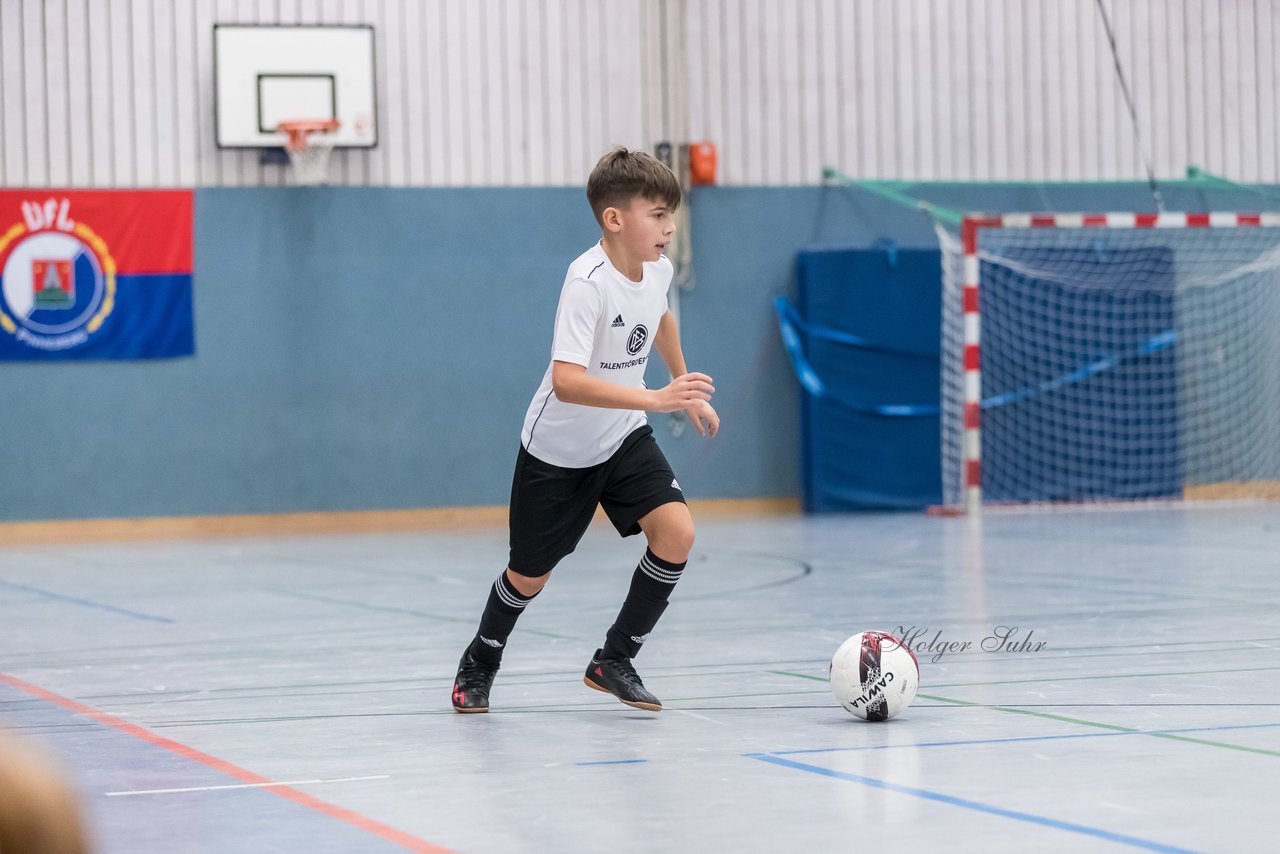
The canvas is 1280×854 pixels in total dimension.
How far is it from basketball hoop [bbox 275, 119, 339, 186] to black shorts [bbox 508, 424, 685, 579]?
10.8 meters

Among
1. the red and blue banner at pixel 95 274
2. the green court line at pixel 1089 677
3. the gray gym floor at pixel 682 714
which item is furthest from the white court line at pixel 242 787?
the red and blue banner at pixel 95 274

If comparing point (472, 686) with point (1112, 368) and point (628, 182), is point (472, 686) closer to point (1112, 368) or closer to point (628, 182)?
point (628, 182)

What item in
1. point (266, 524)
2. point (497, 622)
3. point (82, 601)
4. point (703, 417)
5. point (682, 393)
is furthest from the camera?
point (266, 524)

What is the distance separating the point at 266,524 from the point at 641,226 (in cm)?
1156

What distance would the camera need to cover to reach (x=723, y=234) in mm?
17125

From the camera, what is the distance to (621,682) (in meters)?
5.32

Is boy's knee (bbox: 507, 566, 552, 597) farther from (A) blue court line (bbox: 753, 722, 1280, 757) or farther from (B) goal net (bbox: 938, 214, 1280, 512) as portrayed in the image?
(B) goal net (bbox: 938, 214, 1280, 512)

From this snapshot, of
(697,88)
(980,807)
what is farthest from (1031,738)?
(697,88)

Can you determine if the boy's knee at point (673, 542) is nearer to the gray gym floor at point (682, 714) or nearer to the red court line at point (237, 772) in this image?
the gray gym floor at point (682, 714)

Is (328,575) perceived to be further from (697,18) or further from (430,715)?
(697,18)

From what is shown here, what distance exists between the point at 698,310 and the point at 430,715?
11.9 metres

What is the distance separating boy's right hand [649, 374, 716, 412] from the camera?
4867 millimetres

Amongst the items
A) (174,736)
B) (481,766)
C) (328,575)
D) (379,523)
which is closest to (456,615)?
(328,575)

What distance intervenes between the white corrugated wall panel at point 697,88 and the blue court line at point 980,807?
41.7 ft
